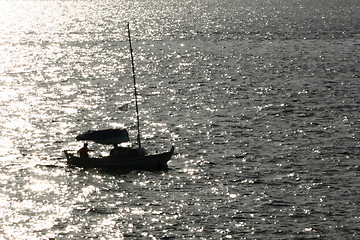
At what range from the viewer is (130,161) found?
2872 inches

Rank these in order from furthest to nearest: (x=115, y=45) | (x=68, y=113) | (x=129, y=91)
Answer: (x=115, y=45) → (x=129, y=91) → (x=68, y=113)

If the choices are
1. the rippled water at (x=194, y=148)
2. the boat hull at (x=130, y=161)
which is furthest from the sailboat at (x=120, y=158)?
the rippled water at (x=194, y=148)

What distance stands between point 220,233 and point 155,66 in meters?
93.0

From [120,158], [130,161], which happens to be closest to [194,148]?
[130,161]

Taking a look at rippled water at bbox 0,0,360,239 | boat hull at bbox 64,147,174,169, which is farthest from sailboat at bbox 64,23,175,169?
rippled water at bbox 0,0,360,239

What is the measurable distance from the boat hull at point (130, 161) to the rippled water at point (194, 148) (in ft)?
3.07

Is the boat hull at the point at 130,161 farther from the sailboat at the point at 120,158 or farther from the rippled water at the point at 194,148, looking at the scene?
the rippled water at the point at 194,148

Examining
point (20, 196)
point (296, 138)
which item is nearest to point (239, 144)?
point (296, 138)

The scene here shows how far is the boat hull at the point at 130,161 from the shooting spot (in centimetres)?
7288

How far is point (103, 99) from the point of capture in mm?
110688

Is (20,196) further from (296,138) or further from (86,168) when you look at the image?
(296,138)

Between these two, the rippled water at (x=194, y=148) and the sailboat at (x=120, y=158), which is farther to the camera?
the sailboat at (x=120, y=158)

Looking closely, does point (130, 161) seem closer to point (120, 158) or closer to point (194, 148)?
point (120, 158)

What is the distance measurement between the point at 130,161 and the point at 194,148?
1069 cm
